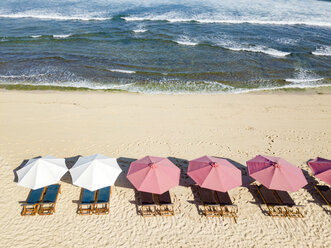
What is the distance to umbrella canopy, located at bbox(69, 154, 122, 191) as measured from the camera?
971cm

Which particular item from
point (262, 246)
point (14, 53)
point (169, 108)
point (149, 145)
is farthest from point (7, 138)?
point (14, 53)

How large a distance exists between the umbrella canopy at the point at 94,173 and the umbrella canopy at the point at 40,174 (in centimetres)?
69

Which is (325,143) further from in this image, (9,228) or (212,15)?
(212,15)

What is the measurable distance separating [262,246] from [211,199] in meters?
2.60

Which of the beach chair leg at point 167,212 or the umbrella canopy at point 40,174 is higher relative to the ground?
the umbrella canopy at point 40,174

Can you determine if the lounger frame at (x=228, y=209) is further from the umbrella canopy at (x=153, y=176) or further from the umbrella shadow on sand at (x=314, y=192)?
the umbrella shadow on sand at (x=314, y=192)

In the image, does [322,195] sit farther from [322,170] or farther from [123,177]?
[123,177]

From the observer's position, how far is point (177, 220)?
9.70 m

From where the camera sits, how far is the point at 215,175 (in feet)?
32.3

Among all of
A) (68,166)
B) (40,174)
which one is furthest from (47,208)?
(68,166)

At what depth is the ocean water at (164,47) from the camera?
2267 cm

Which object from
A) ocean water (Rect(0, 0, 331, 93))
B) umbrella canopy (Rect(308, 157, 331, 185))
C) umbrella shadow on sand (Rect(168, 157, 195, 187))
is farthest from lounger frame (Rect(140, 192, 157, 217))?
ocean water (Rect(0, 0, 331, 93))

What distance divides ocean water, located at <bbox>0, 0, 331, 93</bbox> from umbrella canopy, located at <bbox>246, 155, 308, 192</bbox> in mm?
11670

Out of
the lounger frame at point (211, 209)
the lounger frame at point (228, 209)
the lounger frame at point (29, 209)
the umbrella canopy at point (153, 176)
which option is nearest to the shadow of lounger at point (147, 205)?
the umbrella canopy at point (153, 176)
